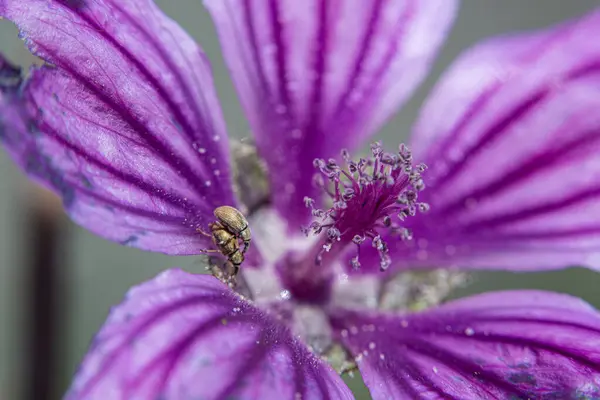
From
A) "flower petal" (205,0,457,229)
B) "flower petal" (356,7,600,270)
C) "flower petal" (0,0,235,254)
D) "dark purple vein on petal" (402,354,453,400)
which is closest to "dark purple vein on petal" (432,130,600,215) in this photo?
"flower petal" (356,7,600,270)

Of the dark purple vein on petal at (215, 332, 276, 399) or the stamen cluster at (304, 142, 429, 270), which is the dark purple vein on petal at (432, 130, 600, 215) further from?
the dark purple vein on petal at (215, 332, 276, 399)

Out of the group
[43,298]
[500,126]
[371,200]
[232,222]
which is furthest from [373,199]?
[43,298]

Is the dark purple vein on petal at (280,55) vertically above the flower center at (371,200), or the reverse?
the dark purple vein on petal at (280,55)

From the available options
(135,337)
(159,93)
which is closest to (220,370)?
(135,337)

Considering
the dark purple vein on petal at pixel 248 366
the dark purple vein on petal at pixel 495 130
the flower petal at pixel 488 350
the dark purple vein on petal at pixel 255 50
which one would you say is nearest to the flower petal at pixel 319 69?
the dark purple vein on petal at pixel 255 50

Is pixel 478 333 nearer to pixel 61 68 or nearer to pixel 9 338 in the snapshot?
pixel 61 68

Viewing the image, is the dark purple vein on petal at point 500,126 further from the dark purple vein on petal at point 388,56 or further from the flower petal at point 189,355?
the flower petal at point 189,355
